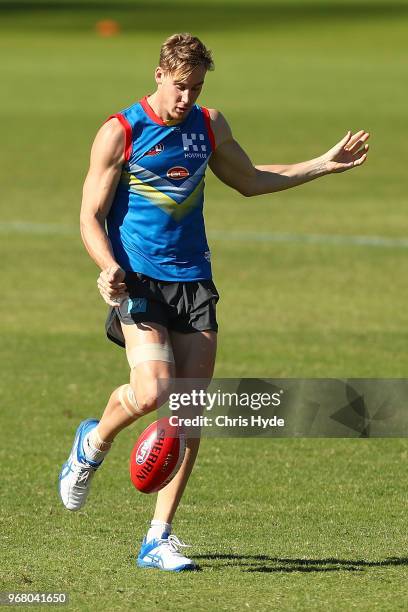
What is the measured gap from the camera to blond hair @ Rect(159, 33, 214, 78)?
23.6 ft

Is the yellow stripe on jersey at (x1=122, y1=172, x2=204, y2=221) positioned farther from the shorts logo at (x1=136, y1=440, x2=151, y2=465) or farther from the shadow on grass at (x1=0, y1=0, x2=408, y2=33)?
the shadow on grass at (x1=0, y1=0, x2=408, y2=33)

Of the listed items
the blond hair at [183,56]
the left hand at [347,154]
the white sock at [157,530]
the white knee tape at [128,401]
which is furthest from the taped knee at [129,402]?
the left hand at [347,154]

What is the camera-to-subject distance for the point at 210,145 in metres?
7.62

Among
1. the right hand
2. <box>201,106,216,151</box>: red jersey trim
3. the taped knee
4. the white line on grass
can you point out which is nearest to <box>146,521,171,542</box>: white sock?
the taped knee

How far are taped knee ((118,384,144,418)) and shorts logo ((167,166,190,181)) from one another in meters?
1.09

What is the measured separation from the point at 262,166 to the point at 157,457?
1.96 meters

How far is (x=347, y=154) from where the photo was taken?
8367mm

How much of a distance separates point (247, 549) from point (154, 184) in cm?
200

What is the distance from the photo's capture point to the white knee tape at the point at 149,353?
7.29 m

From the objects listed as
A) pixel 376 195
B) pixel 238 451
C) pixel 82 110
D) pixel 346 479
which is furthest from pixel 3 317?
pixel 82 110

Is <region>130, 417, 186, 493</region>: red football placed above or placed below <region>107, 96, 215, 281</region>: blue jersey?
below

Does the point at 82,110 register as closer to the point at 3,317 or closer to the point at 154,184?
the point at 3,317

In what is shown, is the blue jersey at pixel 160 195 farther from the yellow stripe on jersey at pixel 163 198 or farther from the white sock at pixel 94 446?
the white sock at pixel 94 446

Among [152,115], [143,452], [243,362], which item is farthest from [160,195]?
[243,362]
